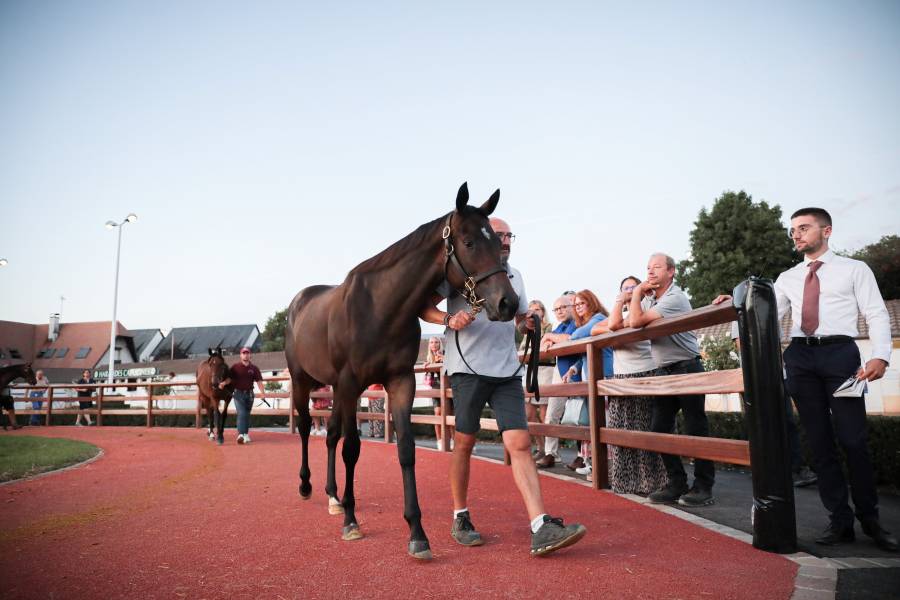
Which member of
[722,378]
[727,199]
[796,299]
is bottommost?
[722,378]

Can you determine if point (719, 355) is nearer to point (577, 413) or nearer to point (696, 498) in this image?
point (577, 413)

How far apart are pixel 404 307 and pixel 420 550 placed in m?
1.48

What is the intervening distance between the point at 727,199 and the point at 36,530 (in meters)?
39.2

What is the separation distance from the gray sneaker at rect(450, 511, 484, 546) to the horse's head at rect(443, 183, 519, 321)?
4.51 feet

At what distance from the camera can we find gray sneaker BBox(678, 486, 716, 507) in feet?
15.8

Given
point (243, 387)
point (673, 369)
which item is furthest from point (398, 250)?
point (243, 387)

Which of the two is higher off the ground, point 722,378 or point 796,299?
point 796,299

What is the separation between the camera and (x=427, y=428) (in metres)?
15.6

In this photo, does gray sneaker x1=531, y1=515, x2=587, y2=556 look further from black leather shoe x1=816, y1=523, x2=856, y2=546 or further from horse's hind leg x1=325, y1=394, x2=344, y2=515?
horse's hind leg x1=325, y1=394, x2=344, y2=515

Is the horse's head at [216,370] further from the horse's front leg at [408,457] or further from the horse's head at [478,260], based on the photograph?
the horse's head at [478,260]

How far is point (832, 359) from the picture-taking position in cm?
359

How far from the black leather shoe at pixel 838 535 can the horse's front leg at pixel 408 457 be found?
237cm

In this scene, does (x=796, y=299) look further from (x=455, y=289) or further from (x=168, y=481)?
(x=168, y=481)

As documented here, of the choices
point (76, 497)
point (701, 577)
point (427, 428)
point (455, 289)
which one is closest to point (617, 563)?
point (701, 577)
